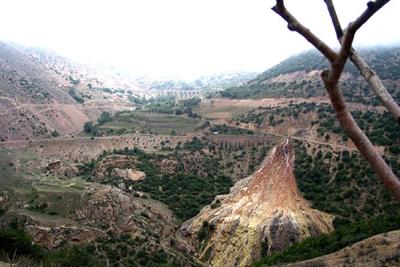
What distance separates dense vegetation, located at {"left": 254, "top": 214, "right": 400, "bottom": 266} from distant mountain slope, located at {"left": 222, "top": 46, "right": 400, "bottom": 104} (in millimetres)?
40592

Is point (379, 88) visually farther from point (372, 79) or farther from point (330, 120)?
point (330, 120)

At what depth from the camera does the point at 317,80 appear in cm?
10106

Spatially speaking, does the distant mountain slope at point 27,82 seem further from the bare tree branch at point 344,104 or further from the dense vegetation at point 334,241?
the bare tree branch at point 344,104

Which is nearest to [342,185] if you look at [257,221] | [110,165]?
[257,221]

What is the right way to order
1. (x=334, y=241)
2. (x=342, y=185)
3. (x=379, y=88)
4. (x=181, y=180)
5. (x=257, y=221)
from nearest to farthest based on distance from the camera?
1. (x=379, y=88)
2. (x=334, y=241)
3. (x=257, y=221)
4. (x=342, y=185)
5. (x=181, y=180)

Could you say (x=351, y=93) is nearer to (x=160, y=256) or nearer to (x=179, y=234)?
(x=179, y=234)

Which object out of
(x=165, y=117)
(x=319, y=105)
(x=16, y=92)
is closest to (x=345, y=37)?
(x=319, y=105)

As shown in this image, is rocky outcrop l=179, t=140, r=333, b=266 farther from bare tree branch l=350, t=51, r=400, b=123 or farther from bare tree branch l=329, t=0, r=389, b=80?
bare tree branch l=329, t=0, r=389, b=80

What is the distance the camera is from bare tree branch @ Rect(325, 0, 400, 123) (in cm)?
442

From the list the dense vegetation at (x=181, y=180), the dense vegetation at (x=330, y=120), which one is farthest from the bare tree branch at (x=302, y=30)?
the dense vegetation at (x=181, y=180)

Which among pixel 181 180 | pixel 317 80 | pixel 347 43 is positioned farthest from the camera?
pixel 317 80

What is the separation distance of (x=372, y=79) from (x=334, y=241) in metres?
37.5

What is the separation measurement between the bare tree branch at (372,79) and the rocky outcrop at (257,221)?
46.2 m

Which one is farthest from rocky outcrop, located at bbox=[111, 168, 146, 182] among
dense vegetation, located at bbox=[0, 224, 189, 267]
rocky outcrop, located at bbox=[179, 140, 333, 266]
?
dense vegetation, located at bbox=[0, 224, 189, 267]
